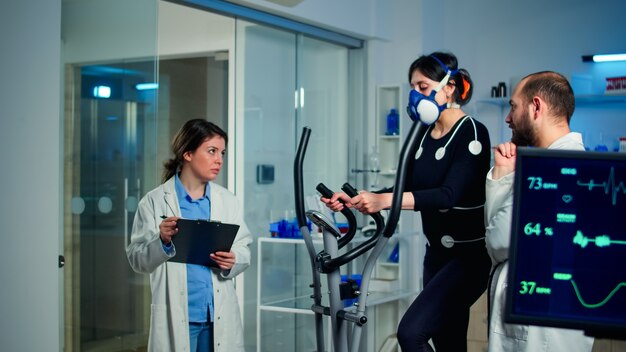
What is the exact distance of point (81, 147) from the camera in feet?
10.9

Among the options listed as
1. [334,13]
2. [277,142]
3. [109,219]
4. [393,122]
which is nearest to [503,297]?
[109,219]

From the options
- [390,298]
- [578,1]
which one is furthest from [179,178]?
[578,1]

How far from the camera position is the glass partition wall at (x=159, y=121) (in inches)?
131

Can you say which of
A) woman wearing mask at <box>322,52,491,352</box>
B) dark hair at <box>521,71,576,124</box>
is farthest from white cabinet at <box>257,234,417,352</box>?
dark hair at <box>521,71,576,124</box>

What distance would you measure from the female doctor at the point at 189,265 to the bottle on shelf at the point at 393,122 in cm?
280

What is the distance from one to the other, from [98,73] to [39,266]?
3.08 feet

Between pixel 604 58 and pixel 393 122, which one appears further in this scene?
pixel 393 122

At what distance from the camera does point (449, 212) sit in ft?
8.53

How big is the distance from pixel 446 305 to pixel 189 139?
1131 mm

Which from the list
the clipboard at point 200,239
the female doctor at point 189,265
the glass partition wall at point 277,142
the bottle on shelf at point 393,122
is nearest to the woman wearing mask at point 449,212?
the clipboard at point 200,239

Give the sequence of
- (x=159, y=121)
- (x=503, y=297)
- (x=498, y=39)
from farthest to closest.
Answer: (x=498, y=39), (x=159, y=121), (x=503, y=297)

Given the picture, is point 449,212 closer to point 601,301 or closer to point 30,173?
point 601,301

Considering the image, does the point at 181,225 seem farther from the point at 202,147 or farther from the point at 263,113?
the point at 263,113

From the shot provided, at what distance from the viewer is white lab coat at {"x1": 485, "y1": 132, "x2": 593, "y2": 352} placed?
209 centimetres
